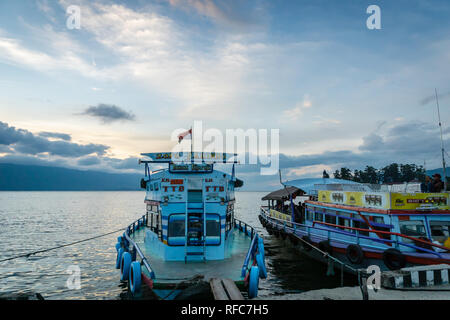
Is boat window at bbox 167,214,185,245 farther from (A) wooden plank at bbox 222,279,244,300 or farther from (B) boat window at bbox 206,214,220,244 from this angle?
(A) wooden plank at bbox 222,279,244,300

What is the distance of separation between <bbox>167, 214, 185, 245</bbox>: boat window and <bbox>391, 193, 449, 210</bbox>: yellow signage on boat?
10819 millimetres

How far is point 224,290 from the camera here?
30.1 feet

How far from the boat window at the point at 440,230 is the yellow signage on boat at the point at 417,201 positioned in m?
0.83

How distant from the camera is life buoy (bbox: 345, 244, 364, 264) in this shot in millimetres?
15867

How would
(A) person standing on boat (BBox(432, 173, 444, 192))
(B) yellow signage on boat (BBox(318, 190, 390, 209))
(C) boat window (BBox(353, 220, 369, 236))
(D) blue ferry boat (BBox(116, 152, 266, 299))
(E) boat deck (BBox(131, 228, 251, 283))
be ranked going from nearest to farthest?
1. (E) boat deck (BBox(131, 228, 251, 283))
2. (D) blue ferry boat (BBox(116, 152, 266, 299))
3. (B) yellow signage on boat (BBox(318, 190, 390, 209))
4. (A) person standing on boat (BBox(432, 173, 444, 192))
5. (C) boat window (BBox(353, 220, 369, 236))

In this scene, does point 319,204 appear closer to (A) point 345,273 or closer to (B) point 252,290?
(A) point 345,273

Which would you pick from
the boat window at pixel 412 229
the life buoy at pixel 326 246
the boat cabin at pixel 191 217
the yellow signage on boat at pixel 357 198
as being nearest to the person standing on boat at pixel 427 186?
the boat window at pixel 412 229

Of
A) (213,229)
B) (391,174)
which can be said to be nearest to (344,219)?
(213,229)

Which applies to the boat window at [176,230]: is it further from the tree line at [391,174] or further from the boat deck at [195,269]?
the tree line at [391,174]

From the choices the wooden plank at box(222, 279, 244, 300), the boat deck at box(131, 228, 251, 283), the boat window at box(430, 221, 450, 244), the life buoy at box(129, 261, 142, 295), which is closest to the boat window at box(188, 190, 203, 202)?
the boat deck at box(131, 228, 251, 283)

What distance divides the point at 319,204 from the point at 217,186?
10.8m
